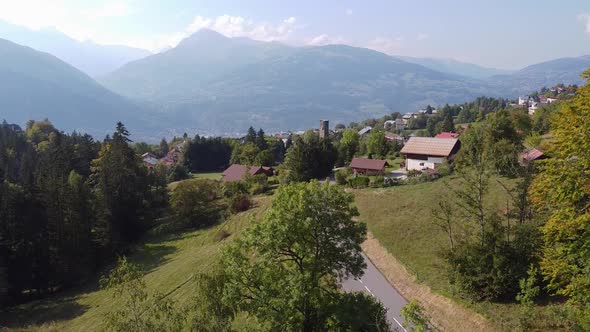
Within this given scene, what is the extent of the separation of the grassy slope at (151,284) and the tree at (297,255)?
12941 mm

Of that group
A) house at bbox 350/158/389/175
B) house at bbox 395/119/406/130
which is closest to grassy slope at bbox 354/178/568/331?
house at bbox 350/158/389/175

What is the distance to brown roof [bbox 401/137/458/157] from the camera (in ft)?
180

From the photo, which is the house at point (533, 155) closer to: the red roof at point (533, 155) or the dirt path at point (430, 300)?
the red roof at point (533, 155)

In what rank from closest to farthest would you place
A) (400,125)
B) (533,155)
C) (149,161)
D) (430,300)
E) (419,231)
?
1. (430,300)
2. (419,231)
3. (533,155)
4. (149,161)
5. (400,125)

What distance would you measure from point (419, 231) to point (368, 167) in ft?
96.0

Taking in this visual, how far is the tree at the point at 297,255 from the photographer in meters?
13.9

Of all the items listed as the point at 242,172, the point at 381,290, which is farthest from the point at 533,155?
the point at 242,172

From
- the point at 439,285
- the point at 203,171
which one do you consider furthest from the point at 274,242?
the point at 203,171

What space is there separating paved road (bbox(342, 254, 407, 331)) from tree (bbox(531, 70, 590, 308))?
791 cm

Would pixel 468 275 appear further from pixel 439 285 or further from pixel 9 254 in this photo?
pixel 9 254

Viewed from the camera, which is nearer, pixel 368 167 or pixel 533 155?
pixel 533 155

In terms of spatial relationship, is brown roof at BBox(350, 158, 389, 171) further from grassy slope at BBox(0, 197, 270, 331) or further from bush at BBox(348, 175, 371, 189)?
grassy slope at BBox(0, 197, 270, 331)

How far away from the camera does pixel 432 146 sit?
184ft

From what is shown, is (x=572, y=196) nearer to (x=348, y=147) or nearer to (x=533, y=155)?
(x=533, y=155)
